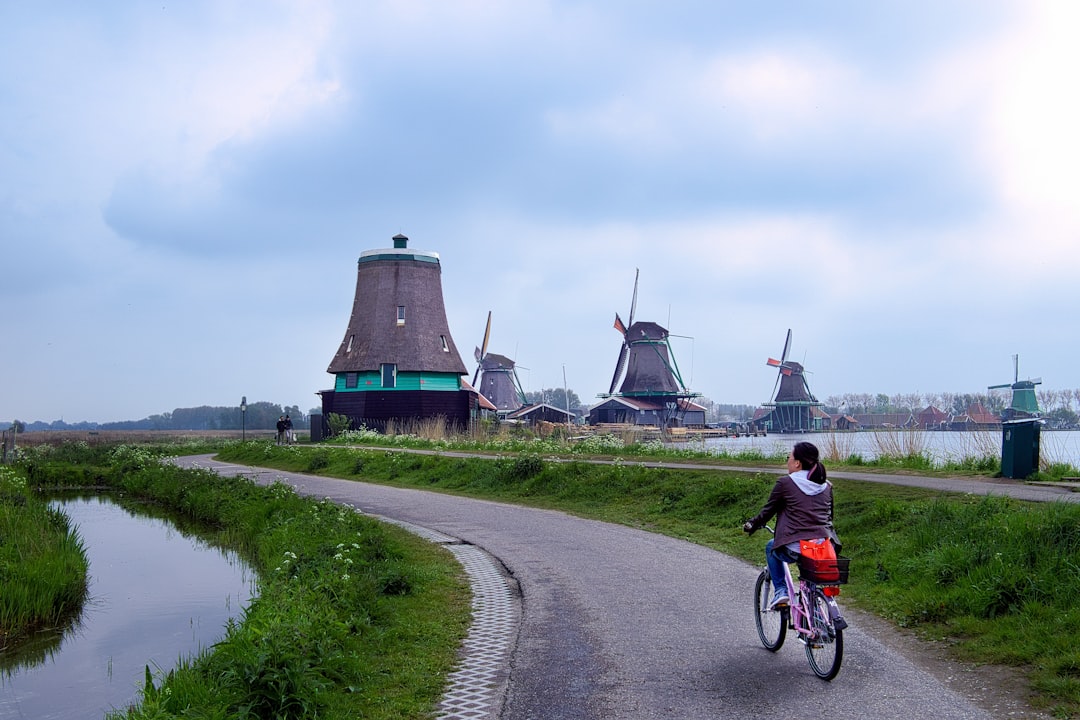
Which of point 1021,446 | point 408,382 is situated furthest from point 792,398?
point 1021,446

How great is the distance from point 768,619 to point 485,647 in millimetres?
Result: 2215

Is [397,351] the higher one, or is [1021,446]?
[397,351]

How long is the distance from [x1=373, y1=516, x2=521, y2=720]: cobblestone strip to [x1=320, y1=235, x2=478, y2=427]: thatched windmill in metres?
34.9

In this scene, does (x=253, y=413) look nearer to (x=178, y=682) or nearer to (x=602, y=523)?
(x=602, y=523)

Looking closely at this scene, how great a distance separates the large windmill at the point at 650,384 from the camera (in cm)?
7619

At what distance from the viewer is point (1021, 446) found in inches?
579

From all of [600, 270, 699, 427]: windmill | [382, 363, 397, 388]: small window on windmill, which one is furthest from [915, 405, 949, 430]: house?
[382, 363, 397, 388]: small window on windmill

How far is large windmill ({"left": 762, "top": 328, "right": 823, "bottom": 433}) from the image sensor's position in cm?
10000

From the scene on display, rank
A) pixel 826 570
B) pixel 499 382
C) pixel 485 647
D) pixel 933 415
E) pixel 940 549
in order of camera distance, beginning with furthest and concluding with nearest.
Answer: pixel 933 415 < pixel 499 382 < pixel 940 549 < pixel 485 647 < pixel 826 570

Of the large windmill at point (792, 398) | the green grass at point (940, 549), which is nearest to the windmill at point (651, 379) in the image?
the large windmill at point (792, 398)

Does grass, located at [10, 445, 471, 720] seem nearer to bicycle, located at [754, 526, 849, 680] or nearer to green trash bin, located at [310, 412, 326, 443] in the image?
bicycle, located at [754, 526, 849, 680]

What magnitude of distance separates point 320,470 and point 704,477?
15239 mm

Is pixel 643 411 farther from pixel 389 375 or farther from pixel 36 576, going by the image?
pixel 36 576

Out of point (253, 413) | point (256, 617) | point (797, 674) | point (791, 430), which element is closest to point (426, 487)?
point (256, 617)
